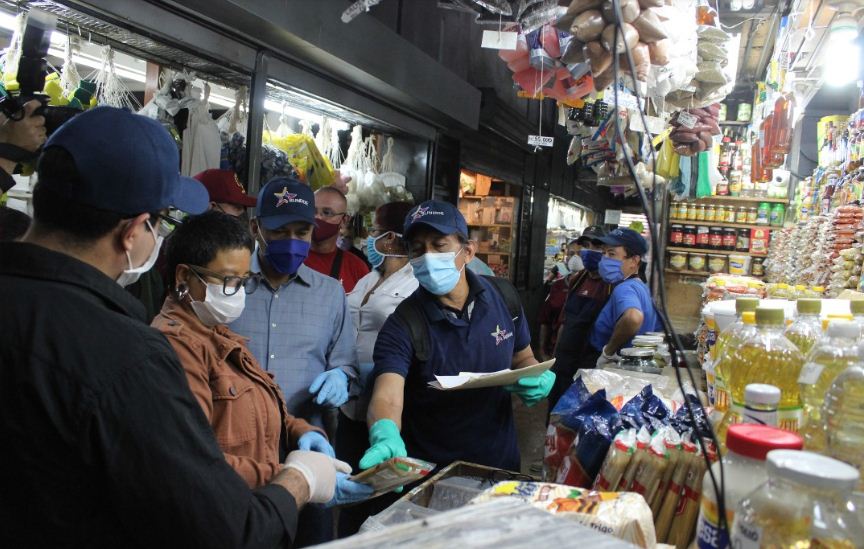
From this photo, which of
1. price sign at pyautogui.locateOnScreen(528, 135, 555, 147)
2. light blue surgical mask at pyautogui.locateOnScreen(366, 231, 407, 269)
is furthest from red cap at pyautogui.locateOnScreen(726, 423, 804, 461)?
price sign at pyautogui.locateOnScreen(528, 135, 555, 147)

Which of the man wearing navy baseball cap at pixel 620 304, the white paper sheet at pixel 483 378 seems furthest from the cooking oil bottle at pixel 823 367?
the man wearing navy baseball cap at pixel 620 304

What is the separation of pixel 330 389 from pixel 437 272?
Result: 0.56 meters

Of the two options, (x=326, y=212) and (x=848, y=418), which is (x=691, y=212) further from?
(x=848, y=418)

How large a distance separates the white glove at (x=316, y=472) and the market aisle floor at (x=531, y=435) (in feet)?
10.7

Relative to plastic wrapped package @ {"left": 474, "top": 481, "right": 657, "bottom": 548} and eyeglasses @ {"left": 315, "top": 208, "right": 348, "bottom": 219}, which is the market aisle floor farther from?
plastic wrapped package @ {"left": 474, "top": 481, "right": 657, "bottom": 548}

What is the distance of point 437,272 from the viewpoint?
7.37ft

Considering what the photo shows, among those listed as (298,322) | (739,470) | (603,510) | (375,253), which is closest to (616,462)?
(603,510)

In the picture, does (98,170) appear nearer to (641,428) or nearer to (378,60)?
(641,428)

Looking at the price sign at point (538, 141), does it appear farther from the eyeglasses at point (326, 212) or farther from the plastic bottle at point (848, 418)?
the plastic bottle at point (848, 418)

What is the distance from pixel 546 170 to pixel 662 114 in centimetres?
706

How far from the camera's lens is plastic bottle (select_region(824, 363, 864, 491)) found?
1.03 m

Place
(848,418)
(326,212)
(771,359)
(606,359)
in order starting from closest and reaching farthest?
(848,418), (771,359), (326,212), (606,359)

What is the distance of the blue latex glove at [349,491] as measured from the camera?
166cm

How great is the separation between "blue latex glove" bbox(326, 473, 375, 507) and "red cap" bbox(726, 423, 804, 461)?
3.38 feet
